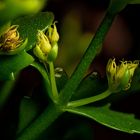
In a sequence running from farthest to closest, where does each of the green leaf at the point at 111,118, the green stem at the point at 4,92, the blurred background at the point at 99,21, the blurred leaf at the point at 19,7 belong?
the blurred background at the point at 99,21 → the green stem at the point at 4,92 → the green leaf at the point at 111,118 → the blurred leaf at the point at 19,7

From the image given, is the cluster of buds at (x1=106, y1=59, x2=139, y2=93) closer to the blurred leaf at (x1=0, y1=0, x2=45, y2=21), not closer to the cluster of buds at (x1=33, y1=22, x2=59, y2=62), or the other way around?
Answer: the cluster of buds at (x1=33, y1=22, x2=59, y2=62)

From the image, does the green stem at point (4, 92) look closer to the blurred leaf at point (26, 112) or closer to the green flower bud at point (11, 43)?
the blurred leaf at point (26, 112)

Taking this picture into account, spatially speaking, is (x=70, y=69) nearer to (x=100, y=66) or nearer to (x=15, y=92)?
(x=15, y=92)

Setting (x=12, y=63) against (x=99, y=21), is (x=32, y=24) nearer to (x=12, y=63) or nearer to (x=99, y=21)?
(x=12, y=63)

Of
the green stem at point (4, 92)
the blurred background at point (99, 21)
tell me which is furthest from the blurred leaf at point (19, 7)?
the blurred background at point (99, 21)

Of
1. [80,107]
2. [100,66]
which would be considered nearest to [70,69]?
[80,107]

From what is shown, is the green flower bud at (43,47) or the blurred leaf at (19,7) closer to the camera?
the blurred leaf at (19,7)

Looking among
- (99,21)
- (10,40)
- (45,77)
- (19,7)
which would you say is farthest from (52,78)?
(99,21)
